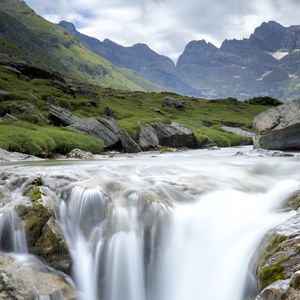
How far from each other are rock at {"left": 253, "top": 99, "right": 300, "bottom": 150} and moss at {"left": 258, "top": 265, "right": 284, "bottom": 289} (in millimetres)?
34388

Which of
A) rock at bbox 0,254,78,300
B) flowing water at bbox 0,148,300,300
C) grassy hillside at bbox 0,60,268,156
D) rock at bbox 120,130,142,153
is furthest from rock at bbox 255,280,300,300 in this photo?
rock at bbox 120,130,142,153

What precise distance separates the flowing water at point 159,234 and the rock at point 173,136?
48.0 m

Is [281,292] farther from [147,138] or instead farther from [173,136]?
[173,136]

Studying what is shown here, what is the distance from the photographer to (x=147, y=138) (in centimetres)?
6619

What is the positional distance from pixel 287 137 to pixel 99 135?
2527 centimetres

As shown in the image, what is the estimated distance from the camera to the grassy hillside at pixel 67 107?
157 ft

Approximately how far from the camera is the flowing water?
16031mm

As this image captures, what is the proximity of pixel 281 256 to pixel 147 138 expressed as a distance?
5406cm

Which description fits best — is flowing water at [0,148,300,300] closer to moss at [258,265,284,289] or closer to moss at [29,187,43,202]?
moss at [29,187,43,202]

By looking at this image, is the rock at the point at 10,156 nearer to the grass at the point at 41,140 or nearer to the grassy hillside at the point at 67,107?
the grass at the point at 41,140

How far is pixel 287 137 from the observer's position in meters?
46.5

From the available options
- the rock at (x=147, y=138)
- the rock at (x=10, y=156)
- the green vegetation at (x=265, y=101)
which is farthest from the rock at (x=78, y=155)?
the green vegetation at (x=265, y=101)

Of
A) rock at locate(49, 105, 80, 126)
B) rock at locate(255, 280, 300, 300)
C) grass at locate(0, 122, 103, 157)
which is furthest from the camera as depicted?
rock at locate(49, 105, 80, 126)

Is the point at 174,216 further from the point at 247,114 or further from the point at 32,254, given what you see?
the point at 247,114
